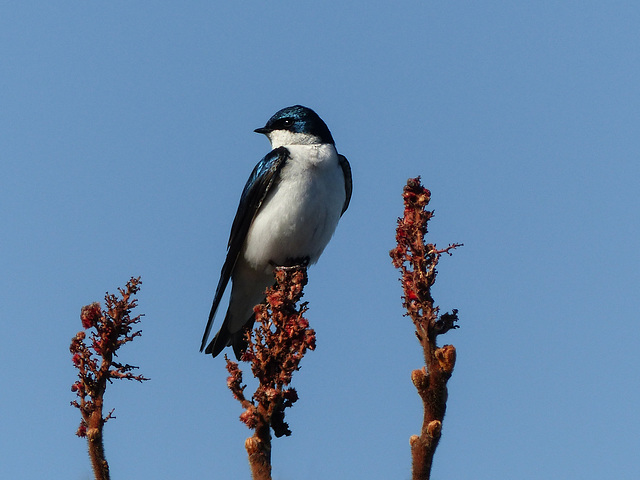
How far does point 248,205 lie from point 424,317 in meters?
6.24

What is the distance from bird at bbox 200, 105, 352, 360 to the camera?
902 cm

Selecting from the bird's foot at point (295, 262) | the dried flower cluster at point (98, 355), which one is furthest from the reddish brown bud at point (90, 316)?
the bird's foot at point (295, 262)

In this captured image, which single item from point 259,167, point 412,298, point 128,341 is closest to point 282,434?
point 128,341

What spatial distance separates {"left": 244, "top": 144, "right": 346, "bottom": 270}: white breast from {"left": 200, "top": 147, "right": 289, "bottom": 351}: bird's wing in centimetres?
9

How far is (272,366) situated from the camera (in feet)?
15.2

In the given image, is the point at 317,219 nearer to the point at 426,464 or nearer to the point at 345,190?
the point at 345,190

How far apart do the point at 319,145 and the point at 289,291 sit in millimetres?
4430

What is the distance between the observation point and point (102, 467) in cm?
359

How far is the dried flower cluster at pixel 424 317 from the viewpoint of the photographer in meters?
3.13

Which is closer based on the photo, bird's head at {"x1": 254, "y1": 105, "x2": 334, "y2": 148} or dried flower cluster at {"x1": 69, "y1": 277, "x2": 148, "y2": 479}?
dried flower cluster at {"x1": 69, "y1": 277, "x2": 148, "y2": 479}

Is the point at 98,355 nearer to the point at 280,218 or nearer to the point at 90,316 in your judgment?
the point at 90,316

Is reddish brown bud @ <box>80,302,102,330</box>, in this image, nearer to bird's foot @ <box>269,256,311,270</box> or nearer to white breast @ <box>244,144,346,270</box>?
white breast @ <box>244,144,346,270</box>

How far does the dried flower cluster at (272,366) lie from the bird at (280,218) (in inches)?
137

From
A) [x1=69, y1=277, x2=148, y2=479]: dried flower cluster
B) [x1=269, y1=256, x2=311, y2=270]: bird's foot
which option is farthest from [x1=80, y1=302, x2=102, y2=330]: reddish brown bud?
[x1=269, y1=256, x2=311, y2=270]: bird's foot
